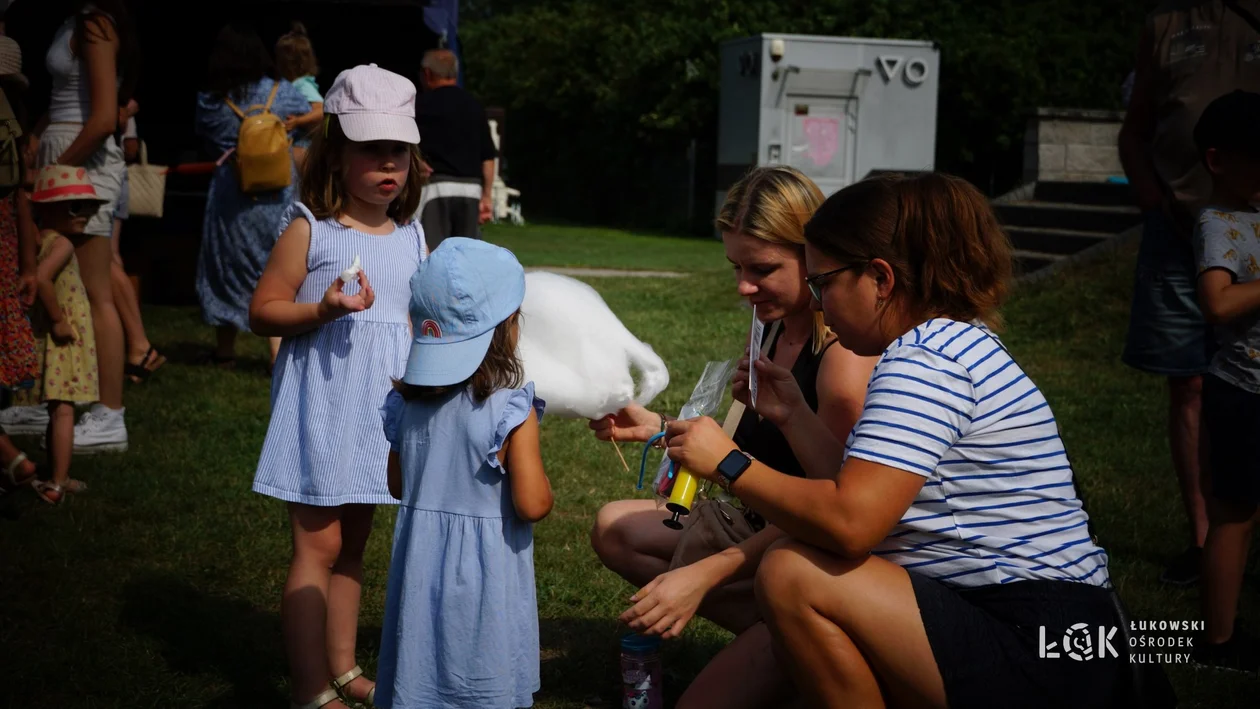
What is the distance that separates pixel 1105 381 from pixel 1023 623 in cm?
585

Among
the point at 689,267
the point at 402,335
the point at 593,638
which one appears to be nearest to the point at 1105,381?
the point at 593,638

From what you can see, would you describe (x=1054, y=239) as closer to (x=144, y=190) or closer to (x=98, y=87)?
(x=144, y=190)

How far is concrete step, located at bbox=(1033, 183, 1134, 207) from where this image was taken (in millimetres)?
11953

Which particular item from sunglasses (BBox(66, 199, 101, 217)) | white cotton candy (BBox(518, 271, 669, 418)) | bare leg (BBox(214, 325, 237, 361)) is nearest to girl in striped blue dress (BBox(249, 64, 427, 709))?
white cotton candy (BBox(518, 271, 669, 418))

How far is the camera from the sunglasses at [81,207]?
5.58 metres

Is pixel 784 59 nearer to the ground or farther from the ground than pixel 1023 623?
farther from the ground

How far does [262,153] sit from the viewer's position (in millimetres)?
7715

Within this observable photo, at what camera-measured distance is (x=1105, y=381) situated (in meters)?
7.88

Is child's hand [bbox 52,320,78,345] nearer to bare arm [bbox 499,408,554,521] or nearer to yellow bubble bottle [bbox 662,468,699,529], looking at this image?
bare arm [bbox 499,408,554,521]

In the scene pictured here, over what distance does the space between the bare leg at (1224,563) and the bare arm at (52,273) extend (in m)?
4.43

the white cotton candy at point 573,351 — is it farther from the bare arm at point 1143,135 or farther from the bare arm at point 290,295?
the bare arm at point 1143,135

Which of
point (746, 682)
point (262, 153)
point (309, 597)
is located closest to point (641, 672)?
point (746, 682)

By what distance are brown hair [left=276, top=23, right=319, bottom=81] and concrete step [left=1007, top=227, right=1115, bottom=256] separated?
648 cm

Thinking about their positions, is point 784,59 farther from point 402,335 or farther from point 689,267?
point 402,335
